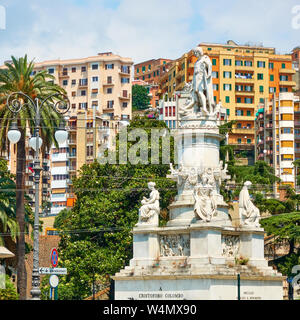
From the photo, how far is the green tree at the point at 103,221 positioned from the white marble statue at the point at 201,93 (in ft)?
66.4

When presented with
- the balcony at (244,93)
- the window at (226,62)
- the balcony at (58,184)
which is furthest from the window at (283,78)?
the balcony at (58,184)

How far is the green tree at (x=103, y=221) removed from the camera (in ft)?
190

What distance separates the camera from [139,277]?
117 ft

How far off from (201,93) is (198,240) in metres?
7.74

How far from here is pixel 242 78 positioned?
135750 millimetres

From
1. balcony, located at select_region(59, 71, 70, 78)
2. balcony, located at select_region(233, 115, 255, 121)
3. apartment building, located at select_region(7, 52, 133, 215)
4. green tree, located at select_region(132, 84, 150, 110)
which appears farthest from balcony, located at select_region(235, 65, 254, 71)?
green tree, located at select_region(132, 84, 150, 110)

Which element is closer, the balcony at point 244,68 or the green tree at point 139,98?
the balcony at point 244,68

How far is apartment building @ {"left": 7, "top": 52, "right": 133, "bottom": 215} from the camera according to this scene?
131000 millimetres

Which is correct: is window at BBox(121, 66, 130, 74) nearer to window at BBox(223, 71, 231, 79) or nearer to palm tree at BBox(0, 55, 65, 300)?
window at BBox(223, 71, 231, 79)

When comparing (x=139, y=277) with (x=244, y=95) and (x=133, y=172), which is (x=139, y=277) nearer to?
(x=133, y=172)

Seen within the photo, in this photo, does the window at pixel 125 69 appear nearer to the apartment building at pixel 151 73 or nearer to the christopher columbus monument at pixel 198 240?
the apartment building at pixel 151 73

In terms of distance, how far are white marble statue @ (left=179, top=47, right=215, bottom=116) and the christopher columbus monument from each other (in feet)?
0.15

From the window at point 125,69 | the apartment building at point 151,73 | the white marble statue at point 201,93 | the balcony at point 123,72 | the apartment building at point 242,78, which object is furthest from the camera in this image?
the apartment building at point 151,73

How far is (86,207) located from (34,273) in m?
29.0
